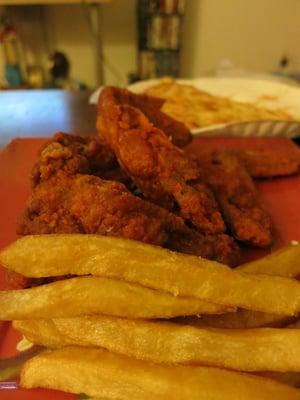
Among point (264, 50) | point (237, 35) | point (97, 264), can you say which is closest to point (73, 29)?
point (237, 35)

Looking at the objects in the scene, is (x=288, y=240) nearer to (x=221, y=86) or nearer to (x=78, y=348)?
(x=78, y=348)

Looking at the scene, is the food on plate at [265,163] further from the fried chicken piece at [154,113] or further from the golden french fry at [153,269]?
the golden french fry at [153,269]

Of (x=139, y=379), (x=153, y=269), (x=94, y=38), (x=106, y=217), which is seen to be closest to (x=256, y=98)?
(x=106, y=217)

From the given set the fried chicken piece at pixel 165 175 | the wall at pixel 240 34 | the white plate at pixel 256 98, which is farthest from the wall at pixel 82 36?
the fried chicken piece at pixel 165 175

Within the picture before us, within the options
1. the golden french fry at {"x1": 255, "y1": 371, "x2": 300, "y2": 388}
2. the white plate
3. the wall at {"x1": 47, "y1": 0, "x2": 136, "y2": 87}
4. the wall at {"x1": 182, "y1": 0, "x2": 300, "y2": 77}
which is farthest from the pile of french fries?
the wall at {"x1": 182, "y1": 0, "x2": 300, "y2": 77}

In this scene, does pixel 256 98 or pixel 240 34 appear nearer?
pixel 256 98

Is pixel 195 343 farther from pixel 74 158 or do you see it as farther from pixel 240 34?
pixel 240 34
